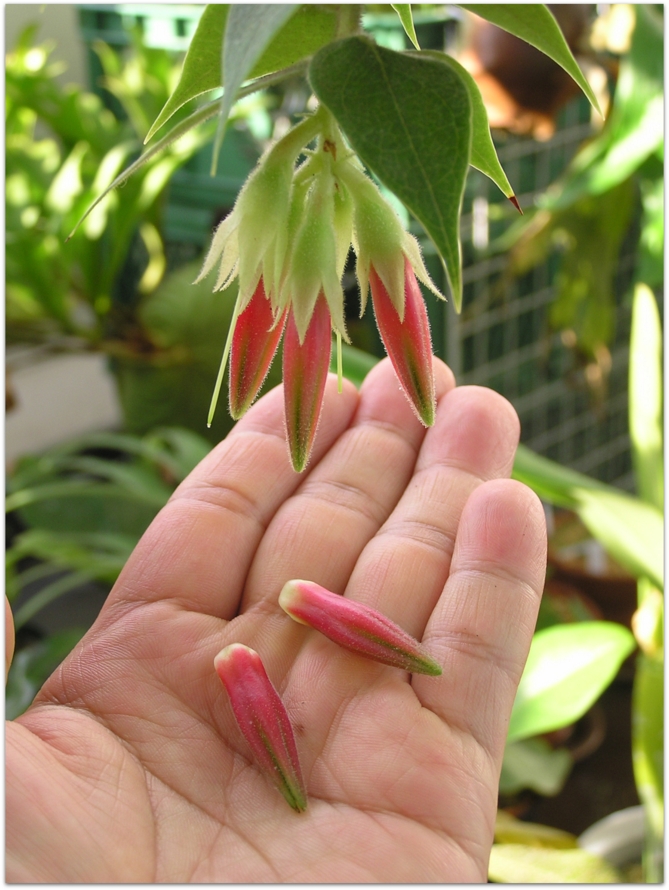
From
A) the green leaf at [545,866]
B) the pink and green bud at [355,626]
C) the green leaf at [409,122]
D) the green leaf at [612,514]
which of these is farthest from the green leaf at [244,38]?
the green leaf at [545,866]

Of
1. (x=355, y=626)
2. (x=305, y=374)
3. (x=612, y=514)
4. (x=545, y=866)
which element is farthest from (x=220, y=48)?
(x=545, y=866)

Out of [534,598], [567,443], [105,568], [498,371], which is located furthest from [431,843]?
[567,443]

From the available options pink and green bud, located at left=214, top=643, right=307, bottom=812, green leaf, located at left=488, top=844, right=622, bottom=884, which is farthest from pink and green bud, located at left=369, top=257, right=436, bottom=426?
green leaf, located at left=488, top=844, right=622, bottom=884

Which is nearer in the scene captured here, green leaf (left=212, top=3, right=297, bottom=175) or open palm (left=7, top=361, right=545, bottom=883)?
green leaf (left=212, top=3, right=297, bottom=175)

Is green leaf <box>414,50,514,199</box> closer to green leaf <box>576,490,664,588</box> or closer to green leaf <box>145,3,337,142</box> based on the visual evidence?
green leaf <box>145,3,337,142</box>

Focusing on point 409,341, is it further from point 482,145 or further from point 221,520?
point 221,520

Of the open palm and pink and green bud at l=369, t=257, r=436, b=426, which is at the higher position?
pink and green bud at l=369, t=257, r=436, b=426

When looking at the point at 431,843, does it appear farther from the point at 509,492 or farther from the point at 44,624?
the point at 44,624
